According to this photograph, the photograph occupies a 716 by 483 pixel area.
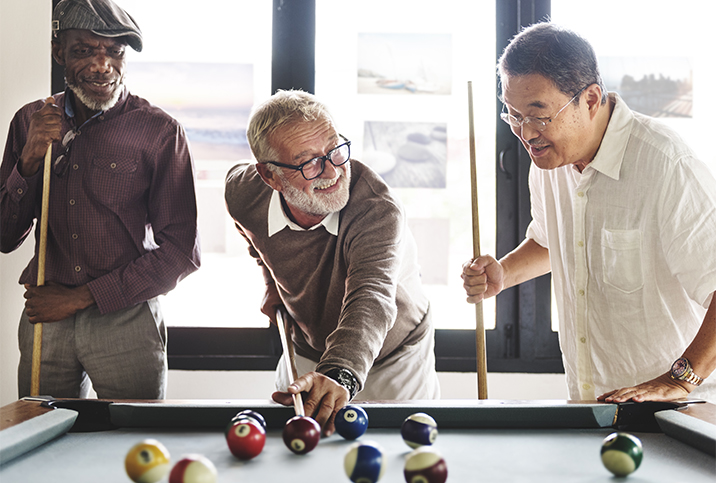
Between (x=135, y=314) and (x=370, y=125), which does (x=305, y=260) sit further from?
(x=370, y=125)

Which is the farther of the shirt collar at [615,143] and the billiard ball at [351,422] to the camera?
the shirt collar at [615,143]

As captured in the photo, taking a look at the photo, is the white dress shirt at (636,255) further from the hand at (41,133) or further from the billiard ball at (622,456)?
the hand at (41,133)

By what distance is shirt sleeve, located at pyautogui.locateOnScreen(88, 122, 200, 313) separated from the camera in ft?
6.52

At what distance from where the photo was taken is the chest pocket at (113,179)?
2.08 m

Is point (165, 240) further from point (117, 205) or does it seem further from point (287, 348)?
point (287, 348)

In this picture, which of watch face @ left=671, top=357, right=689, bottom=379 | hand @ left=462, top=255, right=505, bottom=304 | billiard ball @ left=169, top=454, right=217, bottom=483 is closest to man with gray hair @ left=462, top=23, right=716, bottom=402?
watch face @ left=671, top=357, right=689, bottom=379

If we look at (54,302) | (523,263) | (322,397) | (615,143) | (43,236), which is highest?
(615,143)

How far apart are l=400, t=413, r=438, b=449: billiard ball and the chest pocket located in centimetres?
135

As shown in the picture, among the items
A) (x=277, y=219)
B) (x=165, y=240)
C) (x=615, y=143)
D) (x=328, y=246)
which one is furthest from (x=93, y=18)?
(x=615, y=143)

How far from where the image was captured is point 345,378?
145 centimetres

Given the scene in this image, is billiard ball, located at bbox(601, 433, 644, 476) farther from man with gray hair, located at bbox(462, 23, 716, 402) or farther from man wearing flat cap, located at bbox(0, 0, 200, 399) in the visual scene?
man wearing flat cap, located at bbox(0, 0, 200, 399)

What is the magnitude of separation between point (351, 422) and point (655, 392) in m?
0.75

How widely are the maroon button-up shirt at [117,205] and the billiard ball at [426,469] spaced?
1314mm

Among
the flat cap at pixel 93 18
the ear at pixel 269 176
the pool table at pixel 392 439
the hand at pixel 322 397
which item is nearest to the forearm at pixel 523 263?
the pool table at pixel 392 439
